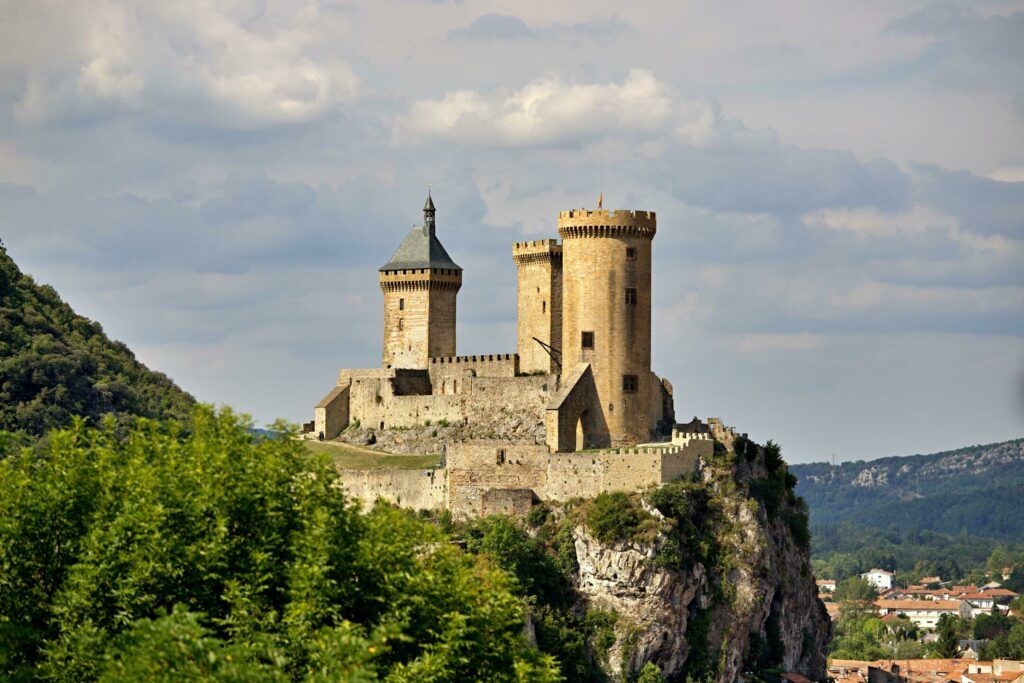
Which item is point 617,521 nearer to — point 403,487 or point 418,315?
point 403,487

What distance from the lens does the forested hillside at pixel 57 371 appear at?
106m

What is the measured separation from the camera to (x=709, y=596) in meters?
75.8

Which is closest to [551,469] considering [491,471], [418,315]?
[491,471]

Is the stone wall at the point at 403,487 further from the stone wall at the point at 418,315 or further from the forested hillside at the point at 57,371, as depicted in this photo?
the forested hillside at the point at 57,371

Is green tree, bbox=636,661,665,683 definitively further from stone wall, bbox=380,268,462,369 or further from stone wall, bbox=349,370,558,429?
stone wall, bbox=380,268,462,369

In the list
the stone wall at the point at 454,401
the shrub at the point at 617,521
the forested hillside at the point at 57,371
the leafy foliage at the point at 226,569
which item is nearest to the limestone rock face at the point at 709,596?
the shrub at the point at 617,521

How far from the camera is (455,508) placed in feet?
249

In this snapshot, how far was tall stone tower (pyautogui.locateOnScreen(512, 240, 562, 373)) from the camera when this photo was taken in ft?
270

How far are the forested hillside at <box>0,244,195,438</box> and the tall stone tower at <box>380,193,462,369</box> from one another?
1602 centimetres

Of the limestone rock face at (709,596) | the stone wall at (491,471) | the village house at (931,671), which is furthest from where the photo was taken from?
the village house at (931,671)

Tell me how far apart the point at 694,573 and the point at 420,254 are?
23088 millimetres

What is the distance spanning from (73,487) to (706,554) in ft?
121

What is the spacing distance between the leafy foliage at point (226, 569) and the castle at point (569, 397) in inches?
1138

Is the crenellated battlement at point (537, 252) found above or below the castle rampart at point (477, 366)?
above
